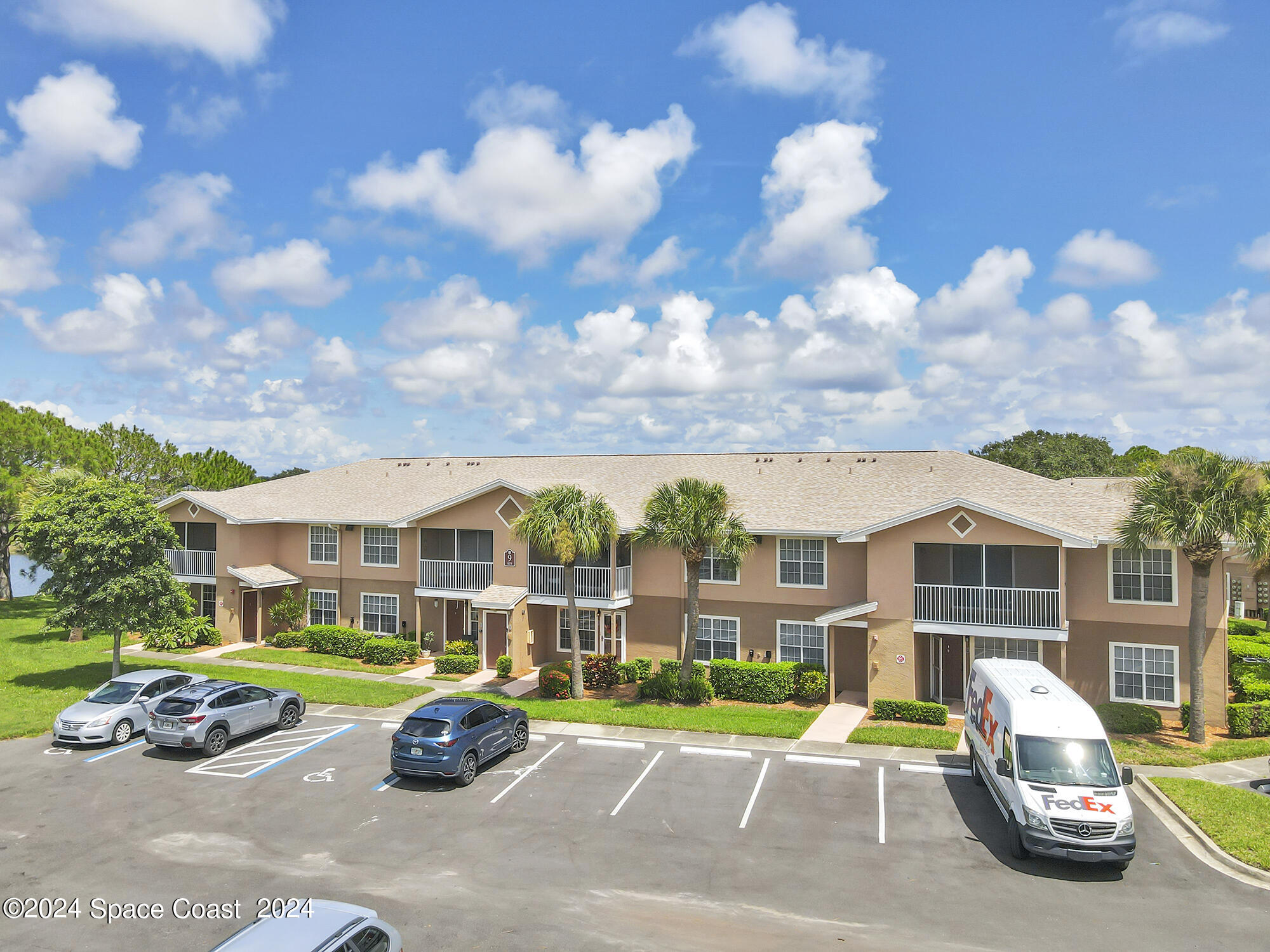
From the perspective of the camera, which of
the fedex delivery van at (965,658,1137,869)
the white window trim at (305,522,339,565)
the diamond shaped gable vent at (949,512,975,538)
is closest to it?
the fedex delivery van at (965,658,1137,869)

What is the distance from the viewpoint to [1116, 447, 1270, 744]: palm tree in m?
19.7

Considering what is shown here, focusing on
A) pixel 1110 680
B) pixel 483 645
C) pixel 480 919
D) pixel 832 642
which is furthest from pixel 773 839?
pixel 483 645

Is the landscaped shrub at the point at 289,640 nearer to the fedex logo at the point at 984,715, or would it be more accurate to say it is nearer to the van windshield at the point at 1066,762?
the fedex logo at the point at 984,715

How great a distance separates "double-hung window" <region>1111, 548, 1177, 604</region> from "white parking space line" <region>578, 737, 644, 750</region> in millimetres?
14592

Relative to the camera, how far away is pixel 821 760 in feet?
62.3

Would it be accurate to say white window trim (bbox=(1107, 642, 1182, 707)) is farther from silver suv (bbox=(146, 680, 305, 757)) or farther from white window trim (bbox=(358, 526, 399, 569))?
white window trim (bbox=(358, 526, 399, 569))

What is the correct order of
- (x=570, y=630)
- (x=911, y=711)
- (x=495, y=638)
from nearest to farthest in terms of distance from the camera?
(x=911, y=711) → (x=570, y=630) → (x=495, y=638)

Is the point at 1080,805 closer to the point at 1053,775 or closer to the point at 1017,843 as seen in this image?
the point at 1053,775

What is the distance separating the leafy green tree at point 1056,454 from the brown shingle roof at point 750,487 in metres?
41.7

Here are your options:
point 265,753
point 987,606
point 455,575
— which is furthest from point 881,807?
point 455,575

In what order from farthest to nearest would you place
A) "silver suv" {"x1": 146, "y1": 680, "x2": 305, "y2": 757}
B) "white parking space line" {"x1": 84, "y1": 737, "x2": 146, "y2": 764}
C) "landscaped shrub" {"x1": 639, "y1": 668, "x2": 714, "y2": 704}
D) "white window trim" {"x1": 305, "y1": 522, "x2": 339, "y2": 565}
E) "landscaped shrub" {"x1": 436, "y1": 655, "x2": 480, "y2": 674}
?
1. "white window trim" {"x1": 305, "y1": 522, "x2": 339, "y2": 565}
2. "landscaped shrub" {"x1": 436, "y1": 655, "x2": 480, "y2": 674}
3. "landscaped shrub" {"x1": 639, "y1": 668, "x2": 714, "y2": 704}
4. "white parking space line" {"x1": 84, "y1": 737, "x2": 146, "y2": 764}
5. "silver suv" {"x1": 146, "y1": 680, "x2": 305, "y2": 757}

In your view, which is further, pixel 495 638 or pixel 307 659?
pixel 307 659

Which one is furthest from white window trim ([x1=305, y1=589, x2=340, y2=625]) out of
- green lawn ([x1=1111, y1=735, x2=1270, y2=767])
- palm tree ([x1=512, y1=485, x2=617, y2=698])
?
green lawn ([x1=1111, y1=735, x2=1270, y2=767])

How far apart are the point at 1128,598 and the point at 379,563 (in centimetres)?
2761
